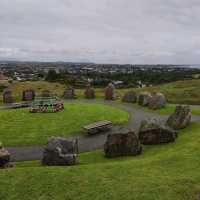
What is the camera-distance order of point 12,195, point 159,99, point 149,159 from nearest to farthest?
1. point 12,195
2. point 149,159
3. point 159,99

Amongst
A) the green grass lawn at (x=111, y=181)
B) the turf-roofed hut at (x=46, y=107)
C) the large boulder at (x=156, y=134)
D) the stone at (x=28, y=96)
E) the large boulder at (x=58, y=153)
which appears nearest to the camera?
the green grass lawn at (x=111, y=181)

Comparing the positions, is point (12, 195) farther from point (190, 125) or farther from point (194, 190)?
point (190, 125)

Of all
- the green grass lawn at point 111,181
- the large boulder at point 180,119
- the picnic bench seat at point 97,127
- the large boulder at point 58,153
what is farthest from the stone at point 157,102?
the large boulder at point 58,153

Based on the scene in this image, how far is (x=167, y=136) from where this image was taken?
2753 cm

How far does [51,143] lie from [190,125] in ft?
53.3

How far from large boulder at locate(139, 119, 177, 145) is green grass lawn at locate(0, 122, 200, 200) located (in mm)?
6167

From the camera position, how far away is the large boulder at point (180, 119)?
3241 cm

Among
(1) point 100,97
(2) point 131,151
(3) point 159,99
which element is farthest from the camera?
(1) point 100,97

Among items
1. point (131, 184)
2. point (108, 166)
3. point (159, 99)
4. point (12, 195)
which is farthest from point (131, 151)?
point (159, 99)

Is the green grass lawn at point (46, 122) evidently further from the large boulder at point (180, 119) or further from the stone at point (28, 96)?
the stone at point (28, 96)

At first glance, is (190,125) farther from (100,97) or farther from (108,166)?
(100,97)

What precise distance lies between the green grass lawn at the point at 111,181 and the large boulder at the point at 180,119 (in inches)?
441

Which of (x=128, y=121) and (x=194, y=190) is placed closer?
(x=194, y=190)

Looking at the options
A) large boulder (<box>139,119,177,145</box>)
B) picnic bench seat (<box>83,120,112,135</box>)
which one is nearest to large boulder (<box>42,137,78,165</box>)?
large boulder (<box>139,119,177,145</box>)
